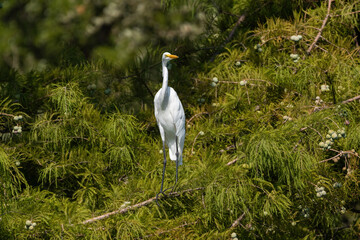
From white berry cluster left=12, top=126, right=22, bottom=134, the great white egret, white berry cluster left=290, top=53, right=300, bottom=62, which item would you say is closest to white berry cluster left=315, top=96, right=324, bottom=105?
white berry cluster left=290, top=53, right=300, bottom=62

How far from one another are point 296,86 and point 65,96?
71cm

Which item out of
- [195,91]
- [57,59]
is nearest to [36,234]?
[195,91]

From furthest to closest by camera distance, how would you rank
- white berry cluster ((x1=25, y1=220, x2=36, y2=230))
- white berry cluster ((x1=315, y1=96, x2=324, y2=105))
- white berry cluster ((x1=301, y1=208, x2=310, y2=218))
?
white berry cluster ((x1=315, y1=96, x2=324, y2=105))
white berry cluster ((x1=301, y1=208, x2=310, y2=218))
white berry cluster ((x1=25, y1=220, x2=36, y2=230))

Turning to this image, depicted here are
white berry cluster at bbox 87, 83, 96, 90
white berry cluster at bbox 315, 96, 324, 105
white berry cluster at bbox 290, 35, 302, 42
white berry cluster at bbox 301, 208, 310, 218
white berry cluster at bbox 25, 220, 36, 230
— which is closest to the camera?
white berry cluster at bbox 25, 220, 36, 230

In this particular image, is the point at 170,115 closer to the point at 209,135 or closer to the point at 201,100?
A: the point at 209,135

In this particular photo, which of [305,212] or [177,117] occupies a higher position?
[177,117]

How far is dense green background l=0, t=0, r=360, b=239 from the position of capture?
1365mm

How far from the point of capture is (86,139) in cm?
165

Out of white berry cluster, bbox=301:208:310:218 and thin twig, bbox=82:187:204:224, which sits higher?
thin twig, bbox=82:187:204:224

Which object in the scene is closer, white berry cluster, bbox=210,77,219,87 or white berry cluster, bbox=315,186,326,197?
white berry cluster, bbox=315,186,326,197

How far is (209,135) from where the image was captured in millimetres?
1662

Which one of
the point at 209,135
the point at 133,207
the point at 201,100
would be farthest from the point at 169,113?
the point at 133,207

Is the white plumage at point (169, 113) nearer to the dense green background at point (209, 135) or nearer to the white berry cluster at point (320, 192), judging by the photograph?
the dense green background at point (209, 135)

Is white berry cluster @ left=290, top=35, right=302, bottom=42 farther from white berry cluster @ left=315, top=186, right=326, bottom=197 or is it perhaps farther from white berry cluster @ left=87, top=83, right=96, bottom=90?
white berry cluster @ left=87, top=83, right=96, bottom=90
